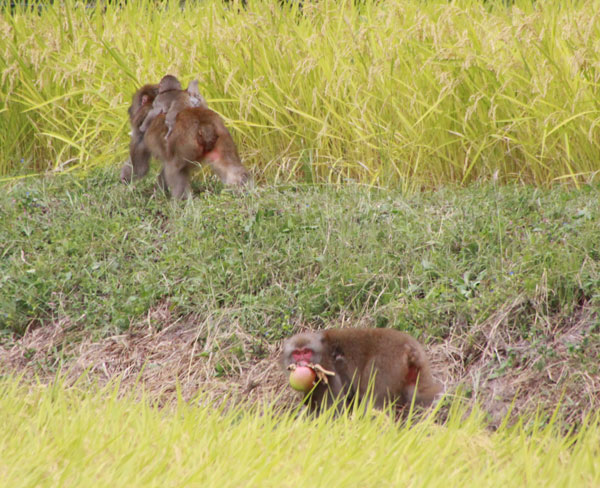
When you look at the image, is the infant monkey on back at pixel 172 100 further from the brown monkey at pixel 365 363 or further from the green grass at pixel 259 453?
the green grass at pixel 259 453

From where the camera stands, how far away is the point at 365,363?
3660 millimetres

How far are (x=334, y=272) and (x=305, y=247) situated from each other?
0.38m

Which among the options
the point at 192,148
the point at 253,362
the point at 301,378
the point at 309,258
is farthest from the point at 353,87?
the point at 301,378

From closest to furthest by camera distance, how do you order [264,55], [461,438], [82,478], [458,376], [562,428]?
[82,478], [461,438], [562,428], [458,376], [264,55]

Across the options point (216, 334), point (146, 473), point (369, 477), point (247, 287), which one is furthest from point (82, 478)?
point (247, 287)

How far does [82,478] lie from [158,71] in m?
4.74

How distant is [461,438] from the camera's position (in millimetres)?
3059

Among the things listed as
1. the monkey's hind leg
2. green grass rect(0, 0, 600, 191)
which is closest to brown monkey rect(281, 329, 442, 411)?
green grass rect(0, 0, 600, 191)

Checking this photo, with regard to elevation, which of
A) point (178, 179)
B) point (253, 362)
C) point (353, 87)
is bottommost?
point (253, 362)

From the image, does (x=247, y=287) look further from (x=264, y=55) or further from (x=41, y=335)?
(x=264, y=55)

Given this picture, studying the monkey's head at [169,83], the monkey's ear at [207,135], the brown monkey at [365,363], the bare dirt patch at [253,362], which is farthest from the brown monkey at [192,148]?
the brown monkey at [365,363]

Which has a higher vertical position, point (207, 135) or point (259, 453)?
point (207, 135)

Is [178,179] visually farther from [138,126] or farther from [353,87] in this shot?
[353,87]

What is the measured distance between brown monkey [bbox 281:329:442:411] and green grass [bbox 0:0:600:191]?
205 centimetres
